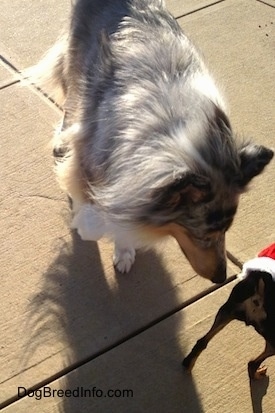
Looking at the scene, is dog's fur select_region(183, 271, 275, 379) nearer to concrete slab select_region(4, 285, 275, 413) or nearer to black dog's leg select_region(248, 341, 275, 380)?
black dog's leg select_region(248, 341, 275, 380)

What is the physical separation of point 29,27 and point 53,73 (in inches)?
47.1

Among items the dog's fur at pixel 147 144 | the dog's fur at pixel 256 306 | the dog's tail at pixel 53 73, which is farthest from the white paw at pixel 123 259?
the dog's tail at pixel 53 73

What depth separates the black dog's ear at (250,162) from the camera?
8.78ft

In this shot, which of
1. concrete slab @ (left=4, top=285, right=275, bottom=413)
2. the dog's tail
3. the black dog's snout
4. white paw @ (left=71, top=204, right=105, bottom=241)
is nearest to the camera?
concrete slab @ (left=4, top=285, right=275, bottom=413)

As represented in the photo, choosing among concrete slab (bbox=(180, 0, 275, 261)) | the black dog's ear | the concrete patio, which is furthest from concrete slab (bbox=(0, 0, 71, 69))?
the black dog's ear

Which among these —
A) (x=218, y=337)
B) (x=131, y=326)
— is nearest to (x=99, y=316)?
(x=131, y=326)

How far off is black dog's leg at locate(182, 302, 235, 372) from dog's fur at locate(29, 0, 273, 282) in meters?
0.32

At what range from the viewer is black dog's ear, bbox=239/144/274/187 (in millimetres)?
2676

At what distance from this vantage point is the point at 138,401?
2.84 m

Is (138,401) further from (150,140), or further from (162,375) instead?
(150,140)

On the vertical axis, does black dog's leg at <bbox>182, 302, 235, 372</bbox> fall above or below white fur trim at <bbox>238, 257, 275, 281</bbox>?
below

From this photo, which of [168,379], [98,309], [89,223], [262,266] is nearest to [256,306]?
[262,266]

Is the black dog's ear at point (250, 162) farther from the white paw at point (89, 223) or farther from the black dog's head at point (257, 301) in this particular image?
the white paw at point (89, 223)

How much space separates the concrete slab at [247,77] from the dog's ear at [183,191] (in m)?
1.11
